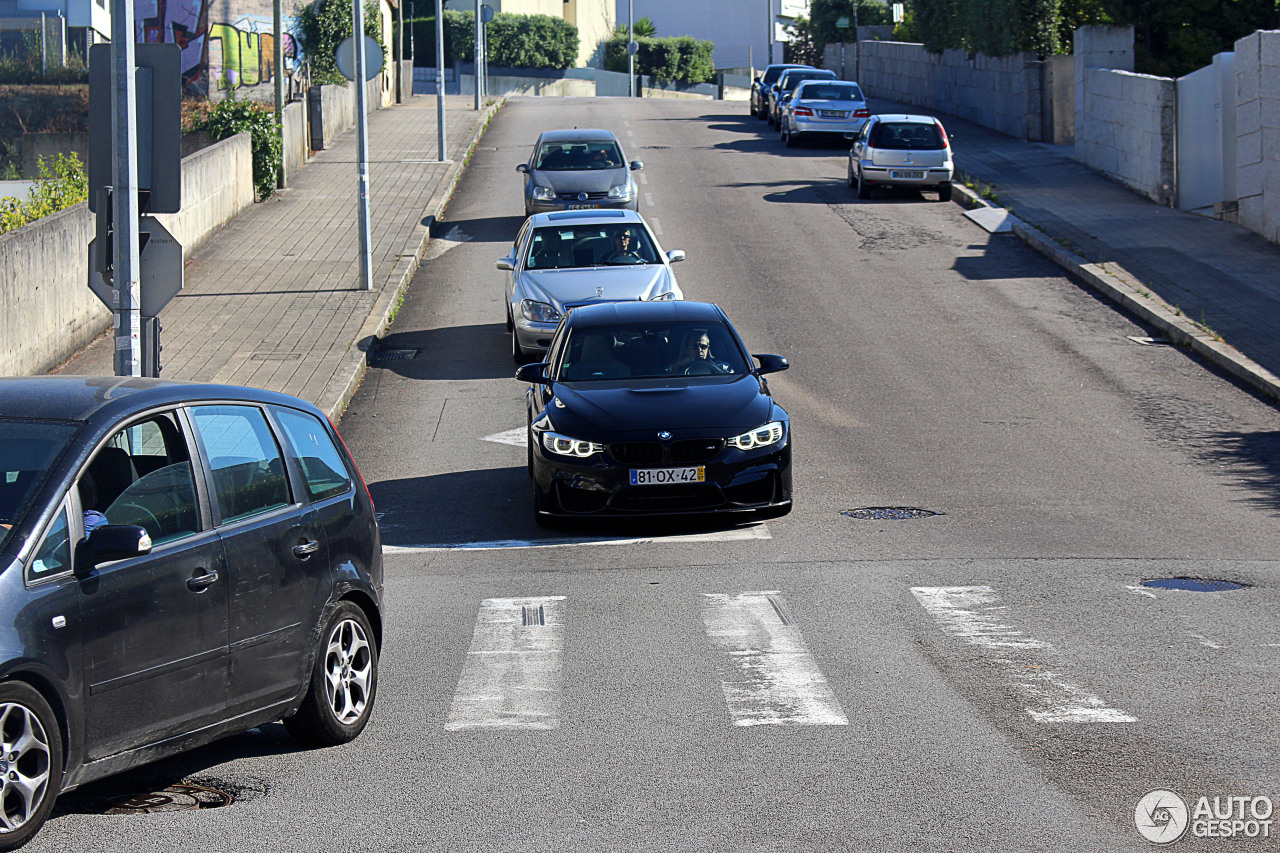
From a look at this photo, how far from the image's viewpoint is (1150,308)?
20.4 metres

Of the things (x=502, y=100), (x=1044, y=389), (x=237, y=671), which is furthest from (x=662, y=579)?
(x=502, y=100)

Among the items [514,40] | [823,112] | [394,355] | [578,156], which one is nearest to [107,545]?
[394,355]

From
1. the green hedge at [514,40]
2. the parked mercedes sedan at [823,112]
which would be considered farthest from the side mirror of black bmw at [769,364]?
the green hedge at [514,40]

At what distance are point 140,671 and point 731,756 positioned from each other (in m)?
2.44

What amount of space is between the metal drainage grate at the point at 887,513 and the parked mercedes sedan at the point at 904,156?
2010cm

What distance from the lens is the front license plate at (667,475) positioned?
11.2 m

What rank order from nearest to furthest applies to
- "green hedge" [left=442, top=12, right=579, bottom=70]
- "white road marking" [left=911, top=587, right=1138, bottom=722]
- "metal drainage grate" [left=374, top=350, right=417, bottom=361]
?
"white road marking" [left=911, top=587, right=1138, bottom=722]
"metal drainage grate" [left=374, top=350, right=417, bottom=361]
"green hedge" [left=442, top=12, right=579, bottom=70]

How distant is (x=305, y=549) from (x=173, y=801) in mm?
1193

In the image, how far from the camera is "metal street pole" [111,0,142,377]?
11.5 metres

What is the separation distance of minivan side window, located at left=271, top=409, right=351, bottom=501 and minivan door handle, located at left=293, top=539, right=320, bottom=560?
243 millimetres

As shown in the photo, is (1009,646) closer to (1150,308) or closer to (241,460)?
(241,460)

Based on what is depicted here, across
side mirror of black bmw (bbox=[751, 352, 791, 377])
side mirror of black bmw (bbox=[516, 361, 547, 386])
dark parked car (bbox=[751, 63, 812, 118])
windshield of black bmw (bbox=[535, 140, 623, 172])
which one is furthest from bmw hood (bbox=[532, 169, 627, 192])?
dark parked car (bbox=[751, 63, 812, 118])

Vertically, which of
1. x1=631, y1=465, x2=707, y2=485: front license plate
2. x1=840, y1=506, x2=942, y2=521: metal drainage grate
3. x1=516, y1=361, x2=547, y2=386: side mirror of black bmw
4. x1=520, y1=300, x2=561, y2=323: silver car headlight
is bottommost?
x1=840, y1=506, x2=942, y2=521: metal drainage grate

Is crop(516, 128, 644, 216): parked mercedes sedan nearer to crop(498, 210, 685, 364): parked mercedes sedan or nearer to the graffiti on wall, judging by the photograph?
crop(498, 210, 685, 364): parked mercedes sedan
